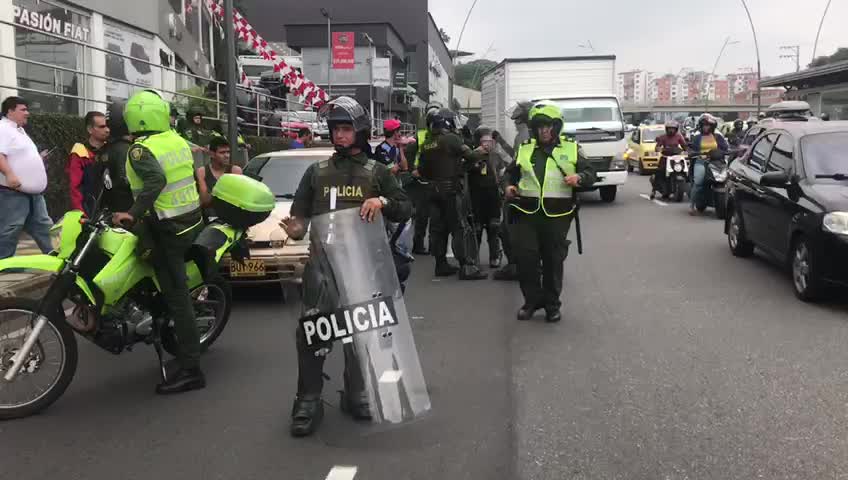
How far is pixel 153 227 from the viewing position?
18.0 ft

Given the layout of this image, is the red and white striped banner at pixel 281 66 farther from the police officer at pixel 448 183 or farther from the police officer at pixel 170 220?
the police officer at pixel 170 220

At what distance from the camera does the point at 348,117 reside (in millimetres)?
4672

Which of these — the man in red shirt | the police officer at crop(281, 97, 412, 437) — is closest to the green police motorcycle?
the police officer at crop(281, 97, 412, 437)

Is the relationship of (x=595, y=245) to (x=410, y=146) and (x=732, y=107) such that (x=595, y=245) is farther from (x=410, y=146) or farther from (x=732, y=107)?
(x=732, y=107)

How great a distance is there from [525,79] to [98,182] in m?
15.4

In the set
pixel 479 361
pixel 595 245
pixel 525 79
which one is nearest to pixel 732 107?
pixel 525 79

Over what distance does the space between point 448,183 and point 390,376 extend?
5.45m

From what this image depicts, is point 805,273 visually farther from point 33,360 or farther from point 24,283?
point 24,283

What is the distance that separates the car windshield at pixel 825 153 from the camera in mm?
8453

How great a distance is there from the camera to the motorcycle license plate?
809 cm

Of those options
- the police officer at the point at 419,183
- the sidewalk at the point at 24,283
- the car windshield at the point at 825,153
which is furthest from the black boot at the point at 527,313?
the sidewalk at the point at 24,283

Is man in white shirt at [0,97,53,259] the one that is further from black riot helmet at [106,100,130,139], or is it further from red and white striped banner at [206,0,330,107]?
red and white striped banner at [206,0,330,107]

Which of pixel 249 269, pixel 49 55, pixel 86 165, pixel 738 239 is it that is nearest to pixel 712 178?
pixel 738 239

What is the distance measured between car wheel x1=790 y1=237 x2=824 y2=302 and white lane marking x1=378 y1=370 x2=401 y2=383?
4.79 metres
